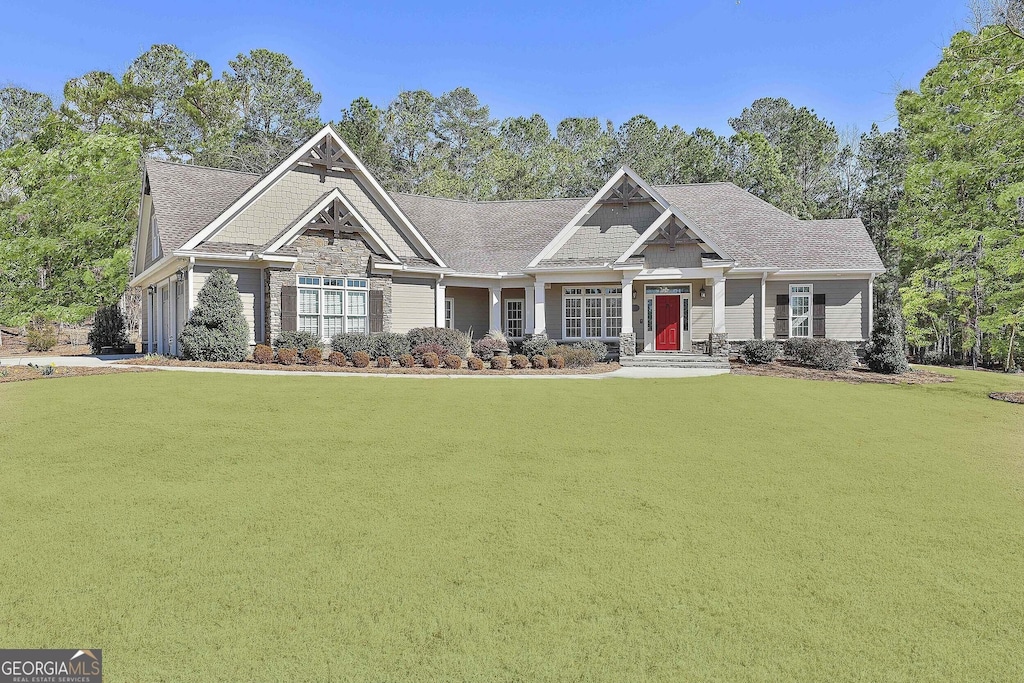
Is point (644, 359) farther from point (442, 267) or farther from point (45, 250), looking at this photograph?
point (45, 250)

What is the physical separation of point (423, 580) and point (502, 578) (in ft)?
1.81

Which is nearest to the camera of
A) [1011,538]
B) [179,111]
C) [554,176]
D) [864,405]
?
[1011,538]

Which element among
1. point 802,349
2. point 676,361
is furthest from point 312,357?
point 802,349

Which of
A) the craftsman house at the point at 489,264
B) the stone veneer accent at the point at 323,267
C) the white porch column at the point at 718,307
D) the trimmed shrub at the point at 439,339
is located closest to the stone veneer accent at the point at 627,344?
the craftsman house at the point at 489,264

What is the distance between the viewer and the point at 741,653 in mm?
3500

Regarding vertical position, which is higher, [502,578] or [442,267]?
[442,267]

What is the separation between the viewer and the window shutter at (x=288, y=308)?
18703mm

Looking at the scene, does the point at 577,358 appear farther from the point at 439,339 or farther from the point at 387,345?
the point at 387,345

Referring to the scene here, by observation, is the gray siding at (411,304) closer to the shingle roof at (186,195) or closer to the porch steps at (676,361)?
the shingle roof at (186,195)

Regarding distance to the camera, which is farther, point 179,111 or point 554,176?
point 554,176

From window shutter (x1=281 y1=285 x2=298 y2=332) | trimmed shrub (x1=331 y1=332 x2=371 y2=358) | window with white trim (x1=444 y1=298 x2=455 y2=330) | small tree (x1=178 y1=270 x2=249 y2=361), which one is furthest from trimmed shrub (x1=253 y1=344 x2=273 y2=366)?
window with white trim (x1=444 y1=298 x2=455 y2=330)

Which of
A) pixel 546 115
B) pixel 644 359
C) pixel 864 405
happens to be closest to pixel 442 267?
pixel 644 359

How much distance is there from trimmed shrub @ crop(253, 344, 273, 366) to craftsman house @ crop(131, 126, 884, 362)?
117cm

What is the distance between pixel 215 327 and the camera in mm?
17562
